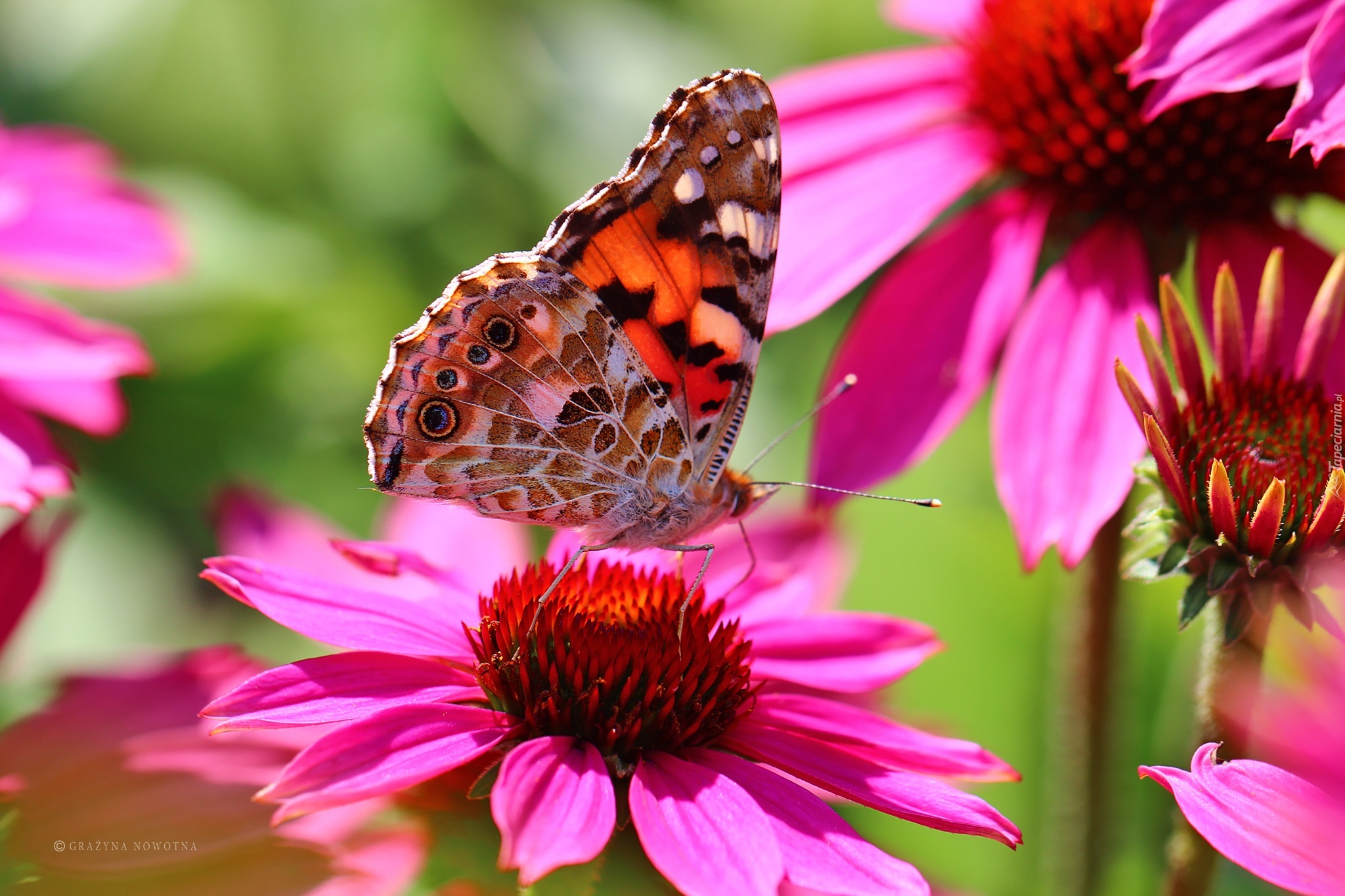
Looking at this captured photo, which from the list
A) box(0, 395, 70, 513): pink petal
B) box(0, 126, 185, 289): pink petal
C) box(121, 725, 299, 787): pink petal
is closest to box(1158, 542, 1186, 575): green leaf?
box(121, 725, 299, 787): pink petal

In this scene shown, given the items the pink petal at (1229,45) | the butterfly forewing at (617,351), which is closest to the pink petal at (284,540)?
the butterfly forewing at (617,351)

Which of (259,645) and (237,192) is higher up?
(237,192)

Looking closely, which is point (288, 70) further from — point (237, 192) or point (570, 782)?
Result: point (570, 782)

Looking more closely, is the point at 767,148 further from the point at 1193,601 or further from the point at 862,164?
the point at 1193,601

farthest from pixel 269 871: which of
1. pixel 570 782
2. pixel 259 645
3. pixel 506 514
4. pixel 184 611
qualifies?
pixel 184 611

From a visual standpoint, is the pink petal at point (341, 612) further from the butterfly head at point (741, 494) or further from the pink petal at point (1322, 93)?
the pink petal at point (1322, 93)
